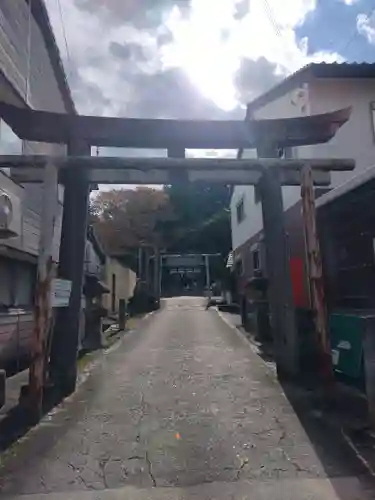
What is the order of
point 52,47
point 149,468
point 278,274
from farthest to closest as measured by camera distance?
point 52,47
point 278,274
point 149,468

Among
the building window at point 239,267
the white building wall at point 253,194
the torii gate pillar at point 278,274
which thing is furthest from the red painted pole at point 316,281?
the building window at point 239,267

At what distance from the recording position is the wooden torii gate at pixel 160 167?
22.5 feet

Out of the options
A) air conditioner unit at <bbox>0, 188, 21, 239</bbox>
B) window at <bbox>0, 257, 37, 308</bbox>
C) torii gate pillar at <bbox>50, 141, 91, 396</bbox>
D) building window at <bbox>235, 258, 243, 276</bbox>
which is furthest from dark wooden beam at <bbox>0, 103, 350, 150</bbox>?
building window at <bbox>235, 258, 243, 276</bbox>

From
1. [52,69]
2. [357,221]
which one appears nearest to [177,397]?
[357,221]

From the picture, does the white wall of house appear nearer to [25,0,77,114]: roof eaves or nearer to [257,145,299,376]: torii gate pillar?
[257,145,299,376]: torii gate pillar

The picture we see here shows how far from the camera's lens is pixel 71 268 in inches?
277

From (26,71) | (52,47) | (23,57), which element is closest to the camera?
(23,57)

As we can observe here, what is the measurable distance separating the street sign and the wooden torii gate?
32 centimetres

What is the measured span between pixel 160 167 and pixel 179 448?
4.15 metres

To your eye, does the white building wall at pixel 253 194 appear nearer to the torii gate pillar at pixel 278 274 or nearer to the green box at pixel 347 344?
the torii gate pillar at pixel 278 274

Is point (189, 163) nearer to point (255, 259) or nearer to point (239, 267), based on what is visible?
point (255, 259)

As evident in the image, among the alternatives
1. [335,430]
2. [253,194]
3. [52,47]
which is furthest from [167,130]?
[253,194]

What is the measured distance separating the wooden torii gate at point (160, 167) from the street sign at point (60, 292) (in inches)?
12.8

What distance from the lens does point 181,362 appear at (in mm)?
9664
